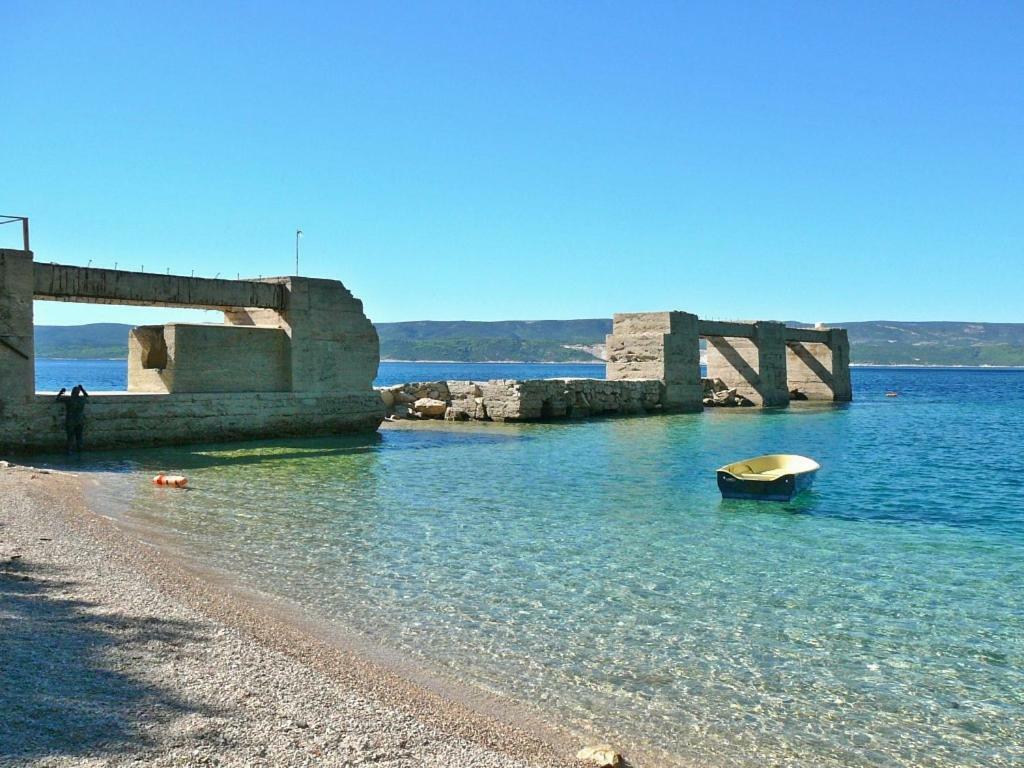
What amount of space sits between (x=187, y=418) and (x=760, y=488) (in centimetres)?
1194

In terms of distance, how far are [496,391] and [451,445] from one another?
24.3ft

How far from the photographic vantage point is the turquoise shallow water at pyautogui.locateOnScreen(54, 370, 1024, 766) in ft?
17.1

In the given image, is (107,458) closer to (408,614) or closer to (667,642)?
(408,614)

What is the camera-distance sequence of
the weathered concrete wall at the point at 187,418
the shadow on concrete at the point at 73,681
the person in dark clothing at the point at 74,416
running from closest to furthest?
the shadow on concrete at the point at 73,681
the weathered concrete wall at the point at 187,418
the person in dark clothing at the point at 74,416

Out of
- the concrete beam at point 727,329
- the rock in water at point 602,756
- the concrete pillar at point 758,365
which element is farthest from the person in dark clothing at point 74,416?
the concrete pillar at point 758,365

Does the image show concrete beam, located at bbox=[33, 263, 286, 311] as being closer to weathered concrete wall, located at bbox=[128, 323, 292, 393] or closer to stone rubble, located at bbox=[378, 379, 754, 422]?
weathered concrete wall, located at bbox=[128, 323, 292, 393]

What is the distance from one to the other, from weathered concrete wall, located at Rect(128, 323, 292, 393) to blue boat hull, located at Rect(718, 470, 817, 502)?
1105 centimetres

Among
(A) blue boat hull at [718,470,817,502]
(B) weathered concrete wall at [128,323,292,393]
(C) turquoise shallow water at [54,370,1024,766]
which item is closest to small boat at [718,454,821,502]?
(A) blue boat hull at [718,470,817,502]

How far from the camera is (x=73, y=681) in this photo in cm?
466

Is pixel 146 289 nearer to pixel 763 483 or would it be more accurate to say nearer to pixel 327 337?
pixel 327 337

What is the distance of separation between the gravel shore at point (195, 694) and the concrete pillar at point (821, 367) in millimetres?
37327

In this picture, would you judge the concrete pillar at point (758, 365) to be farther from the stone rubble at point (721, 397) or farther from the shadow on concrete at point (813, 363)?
the shadow on concrete at point (813, 363)

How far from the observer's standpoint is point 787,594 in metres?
7.74

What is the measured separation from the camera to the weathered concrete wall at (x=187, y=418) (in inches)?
630
